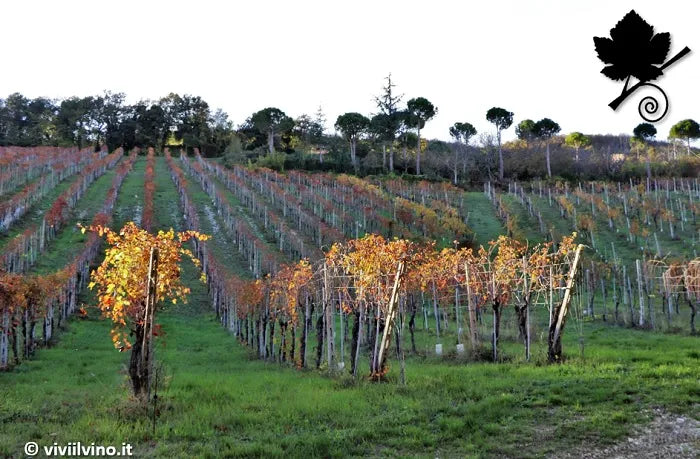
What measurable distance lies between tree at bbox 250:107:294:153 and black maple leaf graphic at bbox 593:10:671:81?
7546 centimetres

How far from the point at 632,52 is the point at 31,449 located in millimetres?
7393

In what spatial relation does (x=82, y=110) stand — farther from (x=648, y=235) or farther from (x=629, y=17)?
(x=629, y=17)

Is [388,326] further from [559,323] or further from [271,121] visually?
[271,121]

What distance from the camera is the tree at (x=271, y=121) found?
76375 mm

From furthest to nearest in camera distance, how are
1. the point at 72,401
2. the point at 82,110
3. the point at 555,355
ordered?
1. the point at 82,110
2. the point at 555,355
3. the point at 72,401

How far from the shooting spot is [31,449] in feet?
22.3

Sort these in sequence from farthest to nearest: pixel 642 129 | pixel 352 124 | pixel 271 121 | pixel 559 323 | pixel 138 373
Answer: pixel 271 121, pixel 352 124, pixel 559 323, pixel 138 373, pixel 642 129

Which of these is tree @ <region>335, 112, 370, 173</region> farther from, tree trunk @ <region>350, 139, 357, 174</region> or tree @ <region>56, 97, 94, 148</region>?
tree @ <region>56, 97, 94, 148</region>

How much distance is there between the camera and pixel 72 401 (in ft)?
31.9

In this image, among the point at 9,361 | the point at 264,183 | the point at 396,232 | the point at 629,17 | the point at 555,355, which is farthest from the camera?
the point at 264,183

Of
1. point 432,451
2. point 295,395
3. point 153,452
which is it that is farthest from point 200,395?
point 432,451

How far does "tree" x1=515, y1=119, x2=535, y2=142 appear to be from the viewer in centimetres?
7344

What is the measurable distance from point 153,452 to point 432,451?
10.6 ft

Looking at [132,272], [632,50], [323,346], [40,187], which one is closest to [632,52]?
[632,50]
